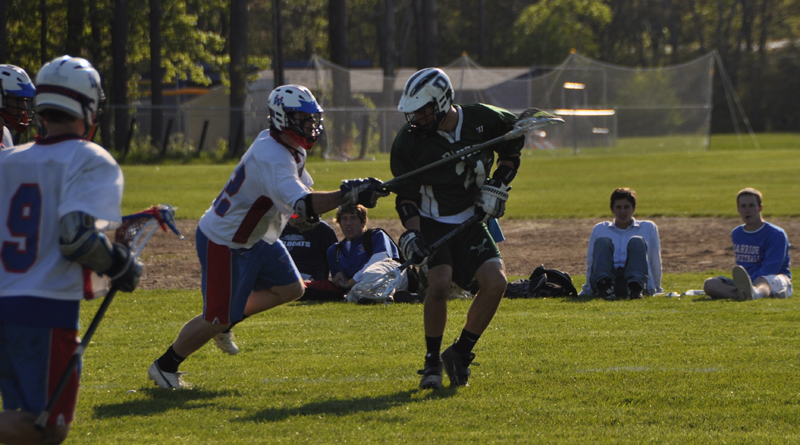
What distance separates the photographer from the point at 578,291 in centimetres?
982

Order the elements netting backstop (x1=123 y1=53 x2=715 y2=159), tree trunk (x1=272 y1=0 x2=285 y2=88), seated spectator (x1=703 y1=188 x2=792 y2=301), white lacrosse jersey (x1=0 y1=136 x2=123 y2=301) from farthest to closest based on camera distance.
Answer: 1. netting backstop (x1=123 y1=53 x2=715 y2=159)
2. tree trunk (x1=272 y1=0 x2=285 y2=88)
3. seated spectator (x1=703 y1=188 x2=792 y2=301)
4. white lacrosse jersey (x1=0 y1=136 x2=123 y2=301)

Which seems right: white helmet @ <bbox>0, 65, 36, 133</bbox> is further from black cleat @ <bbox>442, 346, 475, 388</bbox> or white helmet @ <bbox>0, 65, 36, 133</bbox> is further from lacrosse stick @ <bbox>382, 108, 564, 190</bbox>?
black cleat @ <bbox>442, 346, 475, 388</bbox>

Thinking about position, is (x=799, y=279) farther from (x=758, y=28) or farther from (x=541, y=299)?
(x=758, y=28)

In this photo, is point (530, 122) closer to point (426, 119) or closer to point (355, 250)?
point (426, 119)

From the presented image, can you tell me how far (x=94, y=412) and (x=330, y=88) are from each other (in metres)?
26.5

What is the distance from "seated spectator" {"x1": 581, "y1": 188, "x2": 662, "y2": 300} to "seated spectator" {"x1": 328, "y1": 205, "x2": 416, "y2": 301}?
76.6 inches

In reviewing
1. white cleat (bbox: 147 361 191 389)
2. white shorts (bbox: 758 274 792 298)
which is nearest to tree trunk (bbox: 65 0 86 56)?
white shorts (bbox: 758 274 792 298)

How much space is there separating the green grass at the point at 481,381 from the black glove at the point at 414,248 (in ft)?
2.70

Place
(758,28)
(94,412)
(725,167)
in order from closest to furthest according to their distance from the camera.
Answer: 1. (94,412)
2. (725,167)
3. (758,28)

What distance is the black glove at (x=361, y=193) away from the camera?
509 cm

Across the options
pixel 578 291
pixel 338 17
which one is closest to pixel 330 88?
pixel 338 17

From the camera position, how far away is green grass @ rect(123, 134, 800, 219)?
1781 centimetres

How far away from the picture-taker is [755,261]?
30.2 ft

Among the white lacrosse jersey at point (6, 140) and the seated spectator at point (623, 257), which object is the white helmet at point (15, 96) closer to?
the white lacrosse jersey at point (6, 140)
